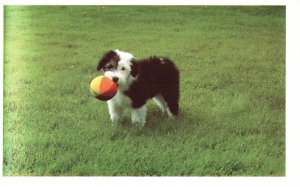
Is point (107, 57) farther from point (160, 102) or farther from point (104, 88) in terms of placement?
point (160, 102)

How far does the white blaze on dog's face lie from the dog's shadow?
28cm

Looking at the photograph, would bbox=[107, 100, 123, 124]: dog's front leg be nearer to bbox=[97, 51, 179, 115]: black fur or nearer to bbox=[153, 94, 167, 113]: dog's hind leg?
bbox=[97, 51, 179, 115]: black fur

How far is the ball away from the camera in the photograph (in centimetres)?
321

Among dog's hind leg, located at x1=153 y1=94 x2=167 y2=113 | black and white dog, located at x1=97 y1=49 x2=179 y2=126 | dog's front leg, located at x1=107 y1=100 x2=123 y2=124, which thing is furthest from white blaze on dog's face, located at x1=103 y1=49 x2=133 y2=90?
dog's hind leg, located at x1=153 y1=94 x2=167 y2=113

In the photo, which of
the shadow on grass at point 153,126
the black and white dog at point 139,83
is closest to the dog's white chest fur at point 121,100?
the black and white dog at point 139,83

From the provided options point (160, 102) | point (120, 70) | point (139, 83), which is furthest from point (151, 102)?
point (120, 70)

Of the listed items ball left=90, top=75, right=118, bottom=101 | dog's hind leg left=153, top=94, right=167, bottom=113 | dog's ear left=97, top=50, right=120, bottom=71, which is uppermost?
dog's ear left=97, top=50, right=120, bottom=71

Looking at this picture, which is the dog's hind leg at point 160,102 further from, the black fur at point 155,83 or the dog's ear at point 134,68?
the dog's ear at point 134,68

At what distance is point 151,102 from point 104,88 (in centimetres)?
39

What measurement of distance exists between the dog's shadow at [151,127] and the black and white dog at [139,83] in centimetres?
3

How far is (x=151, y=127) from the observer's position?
11.5 feet

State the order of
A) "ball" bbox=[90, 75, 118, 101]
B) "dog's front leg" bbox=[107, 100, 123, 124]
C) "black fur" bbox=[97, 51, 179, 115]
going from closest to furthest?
"ball" bbox=[90, 75, 118, 101], "black fur" bbox=[97, 51, 179, 115], "dog's front leg" bbox=[107, 100, 123, 124]

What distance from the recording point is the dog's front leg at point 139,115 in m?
3.42

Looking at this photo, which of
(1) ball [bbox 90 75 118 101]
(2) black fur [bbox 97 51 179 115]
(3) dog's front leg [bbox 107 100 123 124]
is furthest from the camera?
(3) dog's front leg [bbox 107 100 123 124]
